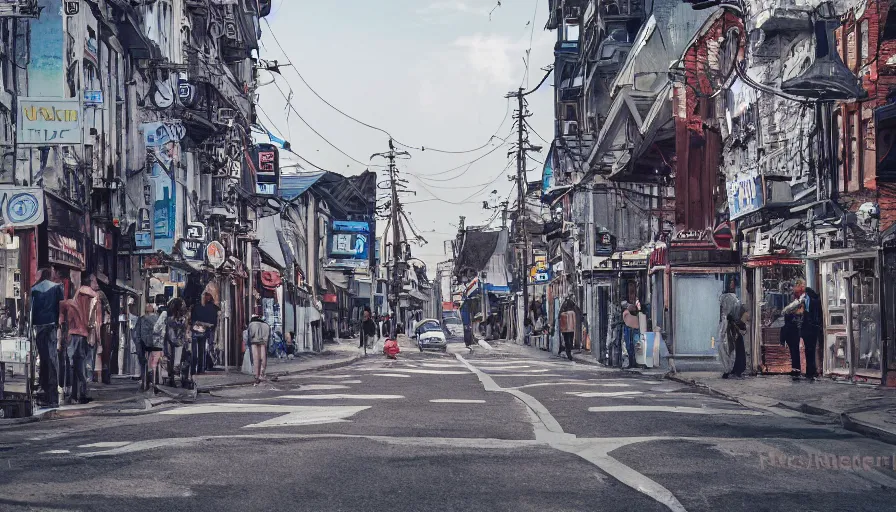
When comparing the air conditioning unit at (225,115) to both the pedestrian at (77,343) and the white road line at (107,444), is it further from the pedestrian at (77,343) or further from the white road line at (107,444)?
the white road line at (107,444)

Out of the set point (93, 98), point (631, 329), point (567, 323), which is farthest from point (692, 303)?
point (93, 98)

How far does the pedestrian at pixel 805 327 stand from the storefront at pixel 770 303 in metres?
1.66

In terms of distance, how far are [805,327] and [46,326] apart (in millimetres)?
13861

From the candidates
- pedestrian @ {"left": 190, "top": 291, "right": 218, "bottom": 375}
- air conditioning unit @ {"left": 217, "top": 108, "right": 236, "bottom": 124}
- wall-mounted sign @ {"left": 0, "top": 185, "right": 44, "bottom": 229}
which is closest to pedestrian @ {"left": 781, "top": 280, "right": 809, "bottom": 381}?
pedestrian @ {"left": 190, "top": 291, "right": 218, "bottom": 375}

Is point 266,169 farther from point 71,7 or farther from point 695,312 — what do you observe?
point 71,7

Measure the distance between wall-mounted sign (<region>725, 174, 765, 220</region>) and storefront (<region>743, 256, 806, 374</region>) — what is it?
116cm

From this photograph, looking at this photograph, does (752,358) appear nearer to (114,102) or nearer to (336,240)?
(114,102)

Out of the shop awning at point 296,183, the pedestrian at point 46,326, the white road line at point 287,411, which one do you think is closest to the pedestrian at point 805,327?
the white road line at point 287,411

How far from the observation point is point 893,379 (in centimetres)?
1959

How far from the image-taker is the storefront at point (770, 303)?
82.1ft

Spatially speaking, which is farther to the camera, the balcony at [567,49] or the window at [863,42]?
the balcony at [567,49]

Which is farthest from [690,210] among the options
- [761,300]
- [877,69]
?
[877,69]

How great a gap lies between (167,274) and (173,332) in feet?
34.8

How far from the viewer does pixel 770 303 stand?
25812mm
